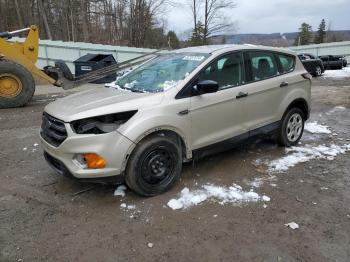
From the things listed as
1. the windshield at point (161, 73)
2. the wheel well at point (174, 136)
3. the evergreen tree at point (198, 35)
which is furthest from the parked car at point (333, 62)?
the wheel well at point (174, 136)

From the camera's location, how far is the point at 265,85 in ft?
16.7

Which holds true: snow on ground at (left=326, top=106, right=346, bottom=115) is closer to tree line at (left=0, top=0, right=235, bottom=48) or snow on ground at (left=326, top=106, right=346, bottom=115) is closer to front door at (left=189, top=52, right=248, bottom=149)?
front door at (left=189, top=52, right=248, bottom=149)

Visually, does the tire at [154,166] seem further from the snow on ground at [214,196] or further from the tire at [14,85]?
the tire at [14,85]

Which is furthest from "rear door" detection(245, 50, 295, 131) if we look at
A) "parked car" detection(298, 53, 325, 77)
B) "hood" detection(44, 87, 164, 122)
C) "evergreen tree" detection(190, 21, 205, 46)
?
"evergreen tree" detection(190, 21, 205, 46)

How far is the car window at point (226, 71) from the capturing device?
176 inches

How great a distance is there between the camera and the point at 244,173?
187 inches

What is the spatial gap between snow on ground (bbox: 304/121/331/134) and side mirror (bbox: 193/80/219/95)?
3.54m

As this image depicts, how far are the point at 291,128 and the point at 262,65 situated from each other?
1.30 metres

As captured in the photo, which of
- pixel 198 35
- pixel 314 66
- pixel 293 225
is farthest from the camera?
pixel 198 35

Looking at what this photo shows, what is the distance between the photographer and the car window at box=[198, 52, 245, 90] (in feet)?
14.7

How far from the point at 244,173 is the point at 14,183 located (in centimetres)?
318

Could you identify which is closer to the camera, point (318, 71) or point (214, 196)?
point (214, 196)

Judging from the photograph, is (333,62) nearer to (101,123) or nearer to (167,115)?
(167,115)

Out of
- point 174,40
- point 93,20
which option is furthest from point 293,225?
point 174,40
